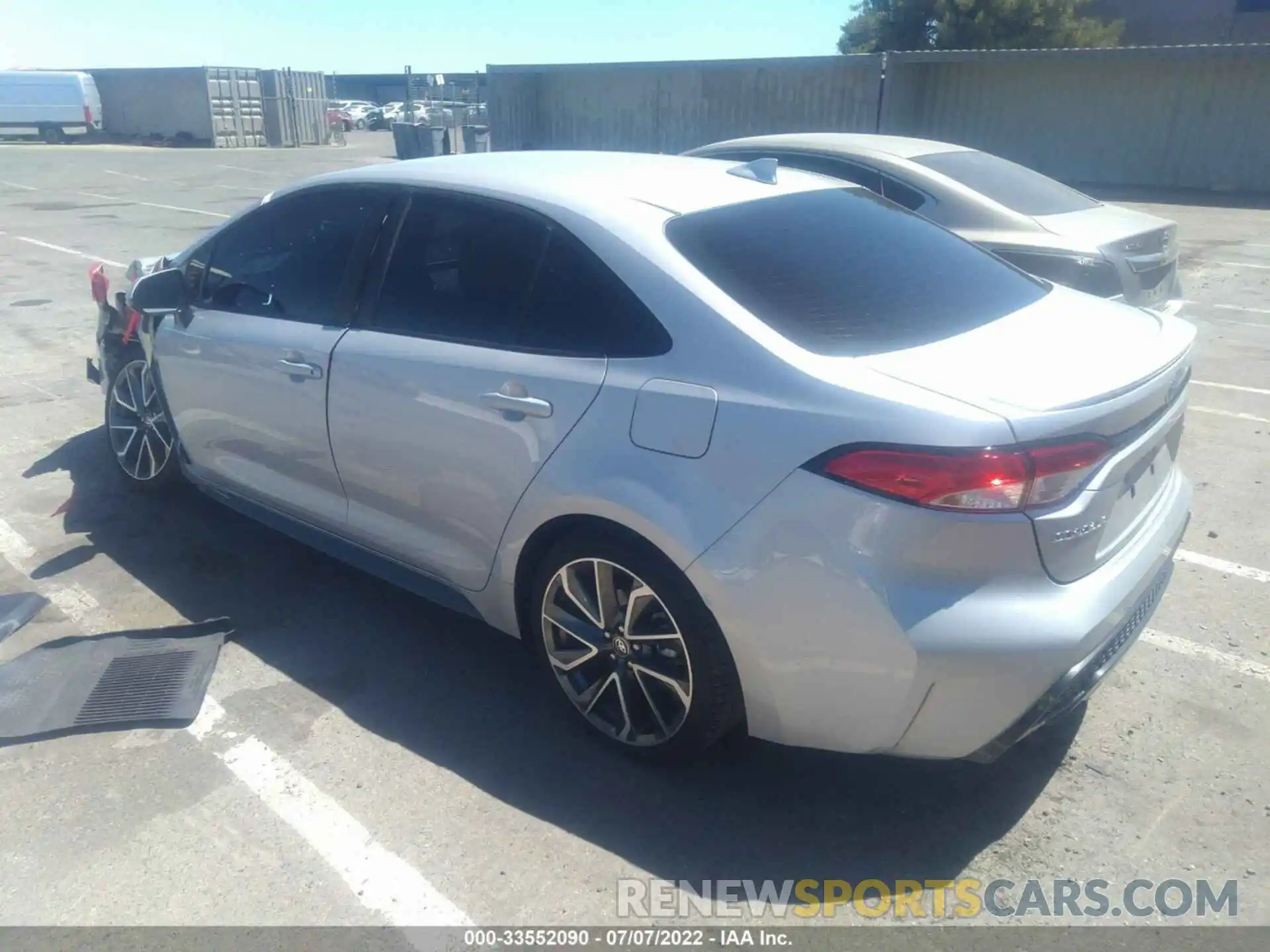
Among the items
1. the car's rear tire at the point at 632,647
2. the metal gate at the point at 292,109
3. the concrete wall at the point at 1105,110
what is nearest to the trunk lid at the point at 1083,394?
→ the car's rear tire at the point at 632,647

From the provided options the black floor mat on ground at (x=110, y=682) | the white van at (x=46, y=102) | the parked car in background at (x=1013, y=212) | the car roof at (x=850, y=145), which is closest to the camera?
the black floor mat on ground at (x=110, y=682)

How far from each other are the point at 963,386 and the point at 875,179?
4.70 m

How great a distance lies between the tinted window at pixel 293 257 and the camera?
Answer: 386cm

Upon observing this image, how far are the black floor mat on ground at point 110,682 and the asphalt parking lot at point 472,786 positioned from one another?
7 cm

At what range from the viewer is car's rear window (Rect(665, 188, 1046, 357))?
9.50 feet

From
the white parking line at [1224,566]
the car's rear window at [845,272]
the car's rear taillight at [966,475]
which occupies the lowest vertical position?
the white parking line at [1224,566]

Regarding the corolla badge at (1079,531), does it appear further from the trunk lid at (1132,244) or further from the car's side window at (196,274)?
the trunk lid at (1132,244)

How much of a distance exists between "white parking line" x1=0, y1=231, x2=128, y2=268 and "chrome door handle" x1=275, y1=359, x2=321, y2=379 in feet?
31.8

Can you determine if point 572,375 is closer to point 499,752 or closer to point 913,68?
point 499,752

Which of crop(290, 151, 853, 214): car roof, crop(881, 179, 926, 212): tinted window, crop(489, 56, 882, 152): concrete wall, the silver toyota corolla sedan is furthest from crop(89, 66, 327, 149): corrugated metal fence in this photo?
the silver toyota corolla sedan

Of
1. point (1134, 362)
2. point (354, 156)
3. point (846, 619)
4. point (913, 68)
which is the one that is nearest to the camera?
point (846, 619)

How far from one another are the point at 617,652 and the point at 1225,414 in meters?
5.26

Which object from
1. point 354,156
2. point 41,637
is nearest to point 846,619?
Answer: point 41,637

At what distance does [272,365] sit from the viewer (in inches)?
Result: 157
